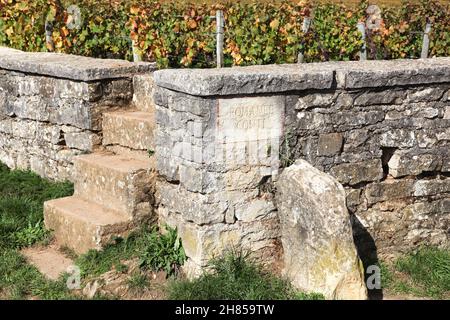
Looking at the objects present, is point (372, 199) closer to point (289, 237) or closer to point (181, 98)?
point (289, 237)

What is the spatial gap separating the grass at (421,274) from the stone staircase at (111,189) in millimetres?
1961

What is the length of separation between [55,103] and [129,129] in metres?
1.13

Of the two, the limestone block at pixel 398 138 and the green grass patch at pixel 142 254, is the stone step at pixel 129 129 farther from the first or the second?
the limestone block at pixel 398 138

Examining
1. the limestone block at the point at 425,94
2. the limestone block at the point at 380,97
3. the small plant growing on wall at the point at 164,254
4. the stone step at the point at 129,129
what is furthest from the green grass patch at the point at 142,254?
the limestone block at the point at 425,94

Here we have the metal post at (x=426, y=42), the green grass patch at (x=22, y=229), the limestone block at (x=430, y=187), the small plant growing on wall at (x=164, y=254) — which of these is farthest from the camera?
the metal post at (x=426, y=42)

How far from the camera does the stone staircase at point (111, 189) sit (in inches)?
226

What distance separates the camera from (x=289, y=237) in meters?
5.26

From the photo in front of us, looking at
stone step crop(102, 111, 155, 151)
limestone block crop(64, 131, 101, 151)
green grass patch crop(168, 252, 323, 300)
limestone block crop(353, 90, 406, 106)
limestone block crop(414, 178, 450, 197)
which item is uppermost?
limestone block crop(353, 90, 406, 106)

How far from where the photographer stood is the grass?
545cm

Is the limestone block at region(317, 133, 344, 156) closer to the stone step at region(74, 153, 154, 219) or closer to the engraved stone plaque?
the engraved stone plaque

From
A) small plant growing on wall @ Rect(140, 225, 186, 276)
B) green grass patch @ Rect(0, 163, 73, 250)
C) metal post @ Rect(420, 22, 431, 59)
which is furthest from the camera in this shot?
metal post @ Rect(420, 22, 431, 59)

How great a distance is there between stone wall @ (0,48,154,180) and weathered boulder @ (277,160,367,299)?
2204mm

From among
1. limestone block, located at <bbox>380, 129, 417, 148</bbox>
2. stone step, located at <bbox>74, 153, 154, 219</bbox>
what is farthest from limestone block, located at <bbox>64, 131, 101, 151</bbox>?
limestone block, located at <bbox>380, 129, 417, 148</bbox>
